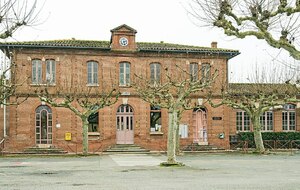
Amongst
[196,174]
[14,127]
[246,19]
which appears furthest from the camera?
[14,127]

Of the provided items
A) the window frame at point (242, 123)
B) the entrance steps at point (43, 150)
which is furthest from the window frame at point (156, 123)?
the window frame at point (242, 123)

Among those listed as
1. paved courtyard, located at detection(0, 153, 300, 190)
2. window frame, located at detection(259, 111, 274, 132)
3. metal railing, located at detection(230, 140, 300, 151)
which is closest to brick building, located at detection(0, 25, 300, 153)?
metal railing, located at detection(230, 140, 300, 151)

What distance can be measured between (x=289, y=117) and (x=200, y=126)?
8.07 meters

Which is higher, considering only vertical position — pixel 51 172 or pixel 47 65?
pixel 47 65

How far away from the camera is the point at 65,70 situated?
37.9m

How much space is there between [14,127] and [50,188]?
2113cm

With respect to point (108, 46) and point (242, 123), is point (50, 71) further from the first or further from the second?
point (242, 123)

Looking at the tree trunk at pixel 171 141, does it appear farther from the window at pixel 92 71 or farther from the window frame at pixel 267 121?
the window frame at pixel 267 121

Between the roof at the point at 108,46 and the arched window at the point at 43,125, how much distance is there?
456 cm

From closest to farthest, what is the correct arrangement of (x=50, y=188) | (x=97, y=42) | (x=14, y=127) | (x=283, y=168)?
(x=50, y=188)
(x=283, y=168)
(x=14, y=127)
(x=97, y=42)

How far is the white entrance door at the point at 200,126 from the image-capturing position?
40312mm

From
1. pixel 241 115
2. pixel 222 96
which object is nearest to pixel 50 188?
pixel 222 96

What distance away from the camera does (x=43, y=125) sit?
37.7 m

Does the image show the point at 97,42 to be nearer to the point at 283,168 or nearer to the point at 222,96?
the point at 222,96
